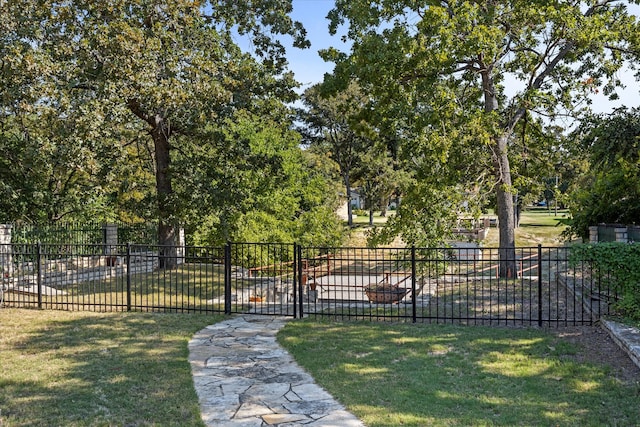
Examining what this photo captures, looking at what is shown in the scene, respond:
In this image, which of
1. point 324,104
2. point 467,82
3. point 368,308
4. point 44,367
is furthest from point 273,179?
point 324,104

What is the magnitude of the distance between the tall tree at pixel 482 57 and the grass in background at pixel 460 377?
523 centimetres

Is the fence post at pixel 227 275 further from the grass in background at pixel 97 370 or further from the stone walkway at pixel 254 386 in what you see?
the stone walkway at pixel 254 386

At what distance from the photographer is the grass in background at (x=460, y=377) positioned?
5066 millimetres

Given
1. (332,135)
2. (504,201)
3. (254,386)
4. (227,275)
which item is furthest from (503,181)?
(332,135)

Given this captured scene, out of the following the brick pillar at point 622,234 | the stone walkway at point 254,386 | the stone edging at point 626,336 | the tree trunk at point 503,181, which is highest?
the tree trunk at point 503,181

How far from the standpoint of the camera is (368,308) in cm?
1093

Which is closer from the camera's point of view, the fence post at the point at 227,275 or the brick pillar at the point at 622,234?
the fence post at the point at 227,275

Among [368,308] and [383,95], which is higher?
[383,95]

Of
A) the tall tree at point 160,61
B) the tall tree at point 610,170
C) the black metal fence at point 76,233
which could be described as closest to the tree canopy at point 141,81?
the tall tree at point 160,61

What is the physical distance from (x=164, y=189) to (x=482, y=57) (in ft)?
34.7

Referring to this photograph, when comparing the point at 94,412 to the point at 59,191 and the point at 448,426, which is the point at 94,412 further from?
the point at 59,191

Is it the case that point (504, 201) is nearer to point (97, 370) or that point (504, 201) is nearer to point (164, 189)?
point (164, 189)

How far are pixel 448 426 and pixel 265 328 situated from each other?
502 centimetres

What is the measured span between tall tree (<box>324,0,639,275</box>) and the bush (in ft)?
13.7
